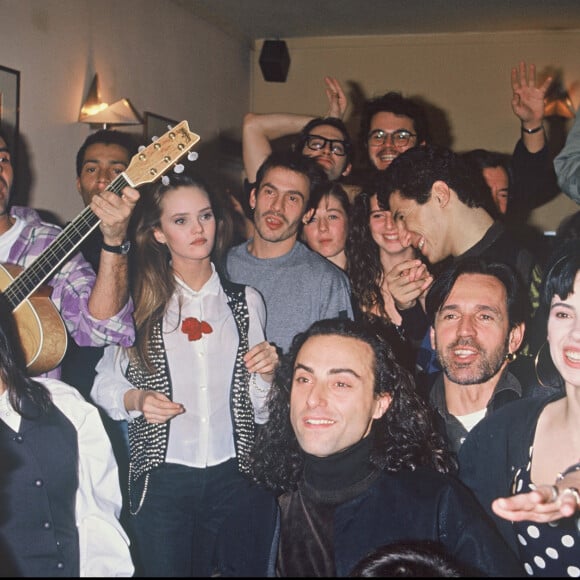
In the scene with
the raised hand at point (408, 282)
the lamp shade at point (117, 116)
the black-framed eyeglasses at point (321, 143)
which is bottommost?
the raised hand at point (408, 282)

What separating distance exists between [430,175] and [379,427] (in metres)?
0.62

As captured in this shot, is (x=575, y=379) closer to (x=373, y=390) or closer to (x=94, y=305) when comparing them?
(x=373, y=390)

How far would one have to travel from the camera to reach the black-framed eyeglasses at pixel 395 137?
2266mm

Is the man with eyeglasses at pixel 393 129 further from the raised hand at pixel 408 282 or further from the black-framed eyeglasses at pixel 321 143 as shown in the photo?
the raised hand at pixel 408 282

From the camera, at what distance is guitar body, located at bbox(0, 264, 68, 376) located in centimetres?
171

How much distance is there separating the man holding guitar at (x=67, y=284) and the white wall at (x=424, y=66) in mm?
884

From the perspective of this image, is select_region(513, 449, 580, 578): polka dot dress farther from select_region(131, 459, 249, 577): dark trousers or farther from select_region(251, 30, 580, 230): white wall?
select_region(251, 30, 580, 230): white wall

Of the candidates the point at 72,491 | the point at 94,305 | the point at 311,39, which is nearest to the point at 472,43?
the point at 311,39

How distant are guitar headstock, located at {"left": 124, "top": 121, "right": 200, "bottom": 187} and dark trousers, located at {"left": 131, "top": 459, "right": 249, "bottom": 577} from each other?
64 centimetres

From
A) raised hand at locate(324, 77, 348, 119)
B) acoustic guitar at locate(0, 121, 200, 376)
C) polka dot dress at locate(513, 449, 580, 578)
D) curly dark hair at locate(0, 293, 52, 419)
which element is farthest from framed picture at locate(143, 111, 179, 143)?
polka dot dress at locate(513, 449, 580, 578)

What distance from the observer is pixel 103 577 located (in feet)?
5.37

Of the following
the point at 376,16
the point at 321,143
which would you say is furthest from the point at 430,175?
the point at 376,16

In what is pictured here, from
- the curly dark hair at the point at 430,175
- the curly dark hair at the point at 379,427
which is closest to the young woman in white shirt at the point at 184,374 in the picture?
the curly dark hair at the point at 379,427

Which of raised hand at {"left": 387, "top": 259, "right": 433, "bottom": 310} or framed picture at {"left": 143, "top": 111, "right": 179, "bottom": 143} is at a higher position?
framed picture at {"left": 143, "top": 111, "right": 179, "bottom": 143}
